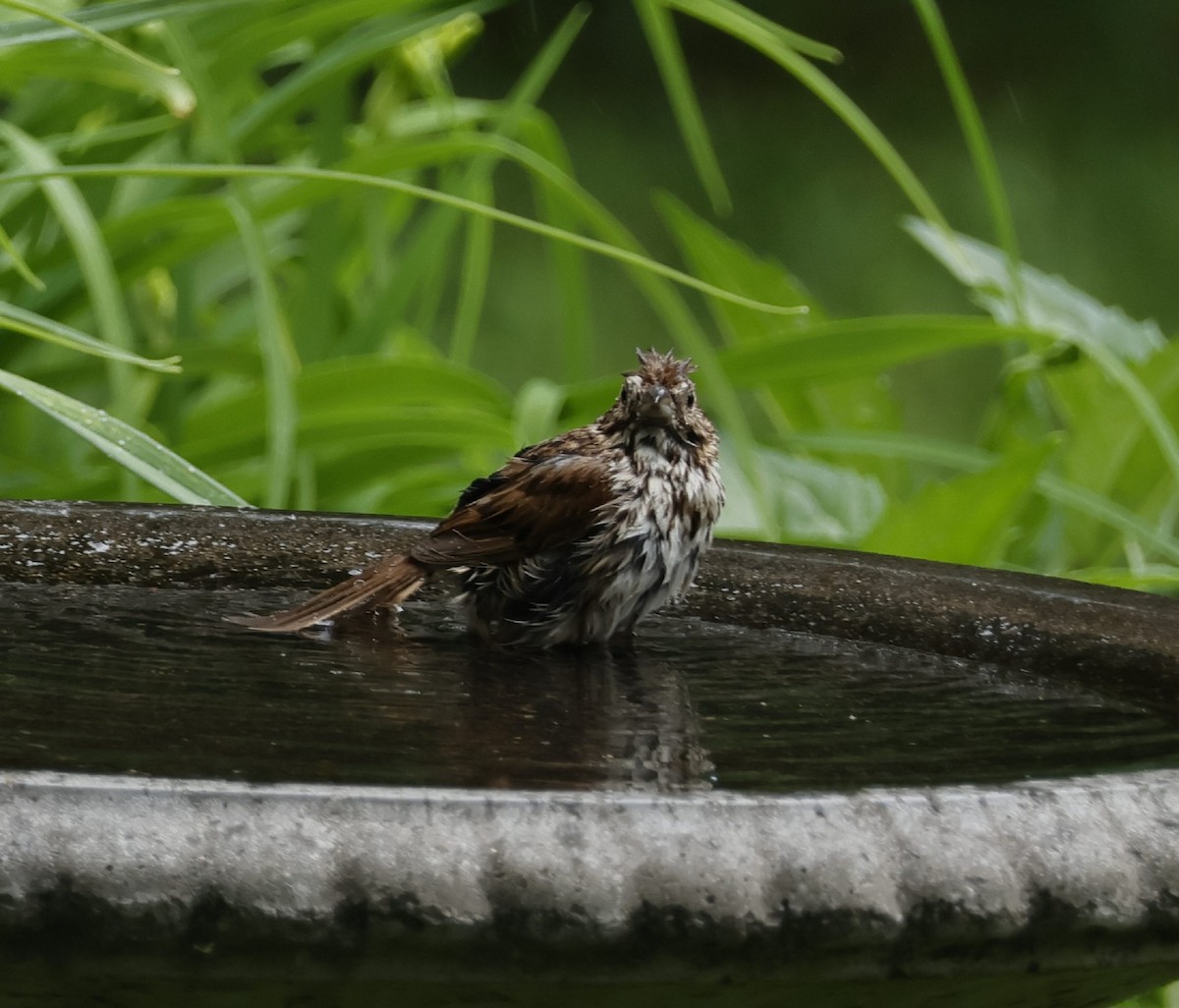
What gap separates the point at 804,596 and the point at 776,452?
3.80ft

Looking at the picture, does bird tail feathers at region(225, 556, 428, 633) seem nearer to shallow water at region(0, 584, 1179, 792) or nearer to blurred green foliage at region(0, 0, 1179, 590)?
shallow water at region(0, 584, 1179, 792)

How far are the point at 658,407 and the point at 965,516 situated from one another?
0.89m

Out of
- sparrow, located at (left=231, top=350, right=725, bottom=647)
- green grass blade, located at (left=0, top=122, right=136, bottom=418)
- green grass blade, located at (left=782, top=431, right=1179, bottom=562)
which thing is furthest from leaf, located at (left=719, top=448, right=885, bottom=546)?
sparrow, located at (left=231, top=350, right=725, bottom=647)

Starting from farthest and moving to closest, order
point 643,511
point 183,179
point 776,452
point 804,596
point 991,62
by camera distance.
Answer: point 991,62 < point 776,452 < point 183,179 < point 804,596 < point 643,511

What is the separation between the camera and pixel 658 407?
162 centimetres

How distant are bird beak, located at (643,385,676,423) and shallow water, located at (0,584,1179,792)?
0.64 ft

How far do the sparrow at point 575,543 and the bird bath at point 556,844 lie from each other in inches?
9.6

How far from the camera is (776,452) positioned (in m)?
2.84

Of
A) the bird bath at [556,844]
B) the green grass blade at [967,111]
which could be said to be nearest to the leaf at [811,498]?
the green grass blade at [967,111]

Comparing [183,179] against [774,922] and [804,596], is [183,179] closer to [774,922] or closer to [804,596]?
[804,596]

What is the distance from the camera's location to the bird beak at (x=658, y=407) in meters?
1.61

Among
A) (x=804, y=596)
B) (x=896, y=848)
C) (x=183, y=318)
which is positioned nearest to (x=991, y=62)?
(x=183, y=318)

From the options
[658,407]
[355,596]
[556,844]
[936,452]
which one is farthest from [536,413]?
[556,844]

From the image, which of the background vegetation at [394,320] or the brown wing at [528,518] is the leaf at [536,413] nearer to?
the background vegetation at [394,320]
